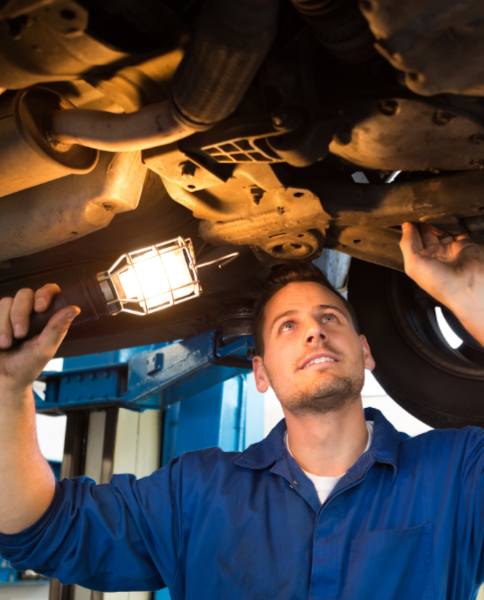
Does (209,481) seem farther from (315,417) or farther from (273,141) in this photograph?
(273,141)

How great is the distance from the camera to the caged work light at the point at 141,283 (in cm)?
96

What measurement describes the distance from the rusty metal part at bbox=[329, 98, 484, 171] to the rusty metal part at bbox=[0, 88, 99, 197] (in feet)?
1.45

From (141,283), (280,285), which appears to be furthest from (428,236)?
(141,283)

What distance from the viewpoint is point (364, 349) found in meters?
1.40

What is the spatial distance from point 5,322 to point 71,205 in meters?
0.26

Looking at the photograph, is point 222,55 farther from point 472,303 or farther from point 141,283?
point 472,303

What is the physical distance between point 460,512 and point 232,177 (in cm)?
81

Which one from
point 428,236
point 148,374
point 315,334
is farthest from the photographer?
point 148,374

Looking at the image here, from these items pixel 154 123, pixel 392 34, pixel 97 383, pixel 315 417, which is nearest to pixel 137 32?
pixel 154 123

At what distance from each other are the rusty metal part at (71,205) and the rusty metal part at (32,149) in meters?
0.06

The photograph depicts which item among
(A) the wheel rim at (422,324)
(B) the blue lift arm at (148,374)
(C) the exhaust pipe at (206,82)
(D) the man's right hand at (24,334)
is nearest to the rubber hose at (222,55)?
(C) the exhaust pipe at (206,82)

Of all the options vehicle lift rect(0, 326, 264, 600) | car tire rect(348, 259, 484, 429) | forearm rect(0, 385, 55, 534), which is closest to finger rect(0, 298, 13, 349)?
forearm rect(0, 385, 55, 534)

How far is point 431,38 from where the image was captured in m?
0.53

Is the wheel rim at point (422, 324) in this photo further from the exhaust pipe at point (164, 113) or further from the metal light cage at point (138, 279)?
the exhaust pipe at point (164, 113)
